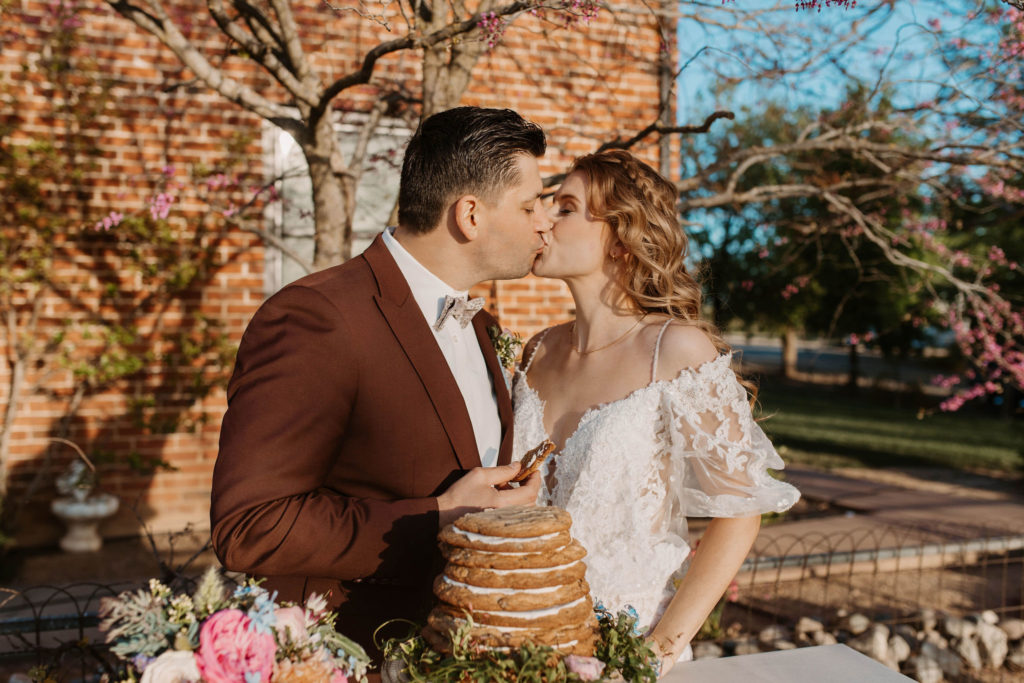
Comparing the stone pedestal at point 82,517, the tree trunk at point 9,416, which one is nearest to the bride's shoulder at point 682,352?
the stone pedestal at point 82,517

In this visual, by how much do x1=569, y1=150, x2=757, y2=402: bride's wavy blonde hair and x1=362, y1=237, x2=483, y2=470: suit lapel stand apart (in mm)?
1257

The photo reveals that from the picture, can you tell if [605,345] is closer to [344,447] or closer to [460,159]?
[460,159]

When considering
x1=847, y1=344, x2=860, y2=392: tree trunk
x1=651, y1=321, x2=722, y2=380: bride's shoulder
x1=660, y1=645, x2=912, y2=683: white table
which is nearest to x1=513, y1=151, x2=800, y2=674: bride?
x1=651, y1=321, x2=722, y2=380: bride's shoulder

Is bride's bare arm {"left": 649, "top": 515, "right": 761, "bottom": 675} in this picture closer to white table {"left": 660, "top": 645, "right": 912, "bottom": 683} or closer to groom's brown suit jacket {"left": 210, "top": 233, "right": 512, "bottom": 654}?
white table {"left": 660, "top": 645, "right": 912, "bottom": 683}

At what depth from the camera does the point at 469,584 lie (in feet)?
5.68

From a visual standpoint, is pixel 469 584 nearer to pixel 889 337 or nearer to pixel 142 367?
pixel 142 367

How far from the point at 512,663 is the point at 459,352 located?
105 centimetres

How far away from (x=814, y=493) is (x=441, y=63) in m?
8.48

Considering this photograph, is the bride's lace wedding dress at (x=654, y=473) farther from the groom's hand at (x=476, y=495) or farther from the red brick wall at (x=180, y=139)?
the red brick wall at (x=180, y=139)

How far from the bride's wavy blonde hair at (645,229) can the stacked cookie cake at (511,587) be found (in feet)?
5.18

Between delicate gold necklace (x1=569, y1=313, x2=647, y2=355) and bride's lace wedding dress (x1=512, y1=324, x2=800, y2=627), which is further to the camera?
delicate gold necklace (x1=569, y1=313, x2=647, y2=355)

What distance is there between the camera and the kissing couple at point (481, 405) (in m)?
1.87

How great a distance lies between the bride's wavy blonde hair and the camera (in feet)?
10.5

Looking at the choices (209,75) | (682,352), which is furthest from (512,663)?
(209,75)
